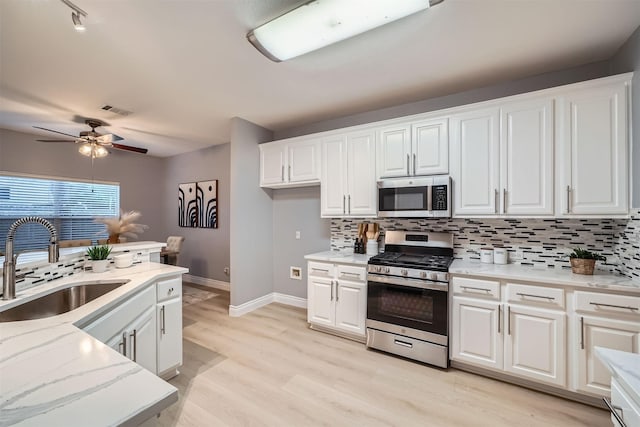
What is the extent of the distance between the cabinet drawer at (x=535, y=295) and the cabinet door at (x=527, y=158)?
623 millimetres

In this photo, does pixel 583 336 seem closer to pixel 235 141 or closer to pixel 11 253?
pixel 11 253

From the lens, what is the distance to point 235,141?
11.8 feet

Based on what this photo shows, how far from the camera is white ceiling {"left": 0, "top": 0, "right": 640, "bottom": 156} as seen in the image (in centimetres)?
173

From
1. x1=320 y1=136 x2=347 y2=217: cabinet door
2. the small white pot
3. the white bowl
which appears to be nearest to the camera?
the small white pot

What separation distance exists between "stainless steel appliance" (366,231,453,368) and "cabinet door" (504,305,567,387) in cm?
47

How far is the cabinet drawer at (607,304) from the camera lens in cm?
176

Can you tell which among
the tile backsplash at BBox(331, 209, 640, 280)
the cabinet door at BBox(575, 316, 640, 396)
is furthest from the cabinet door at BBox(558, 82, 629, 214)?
the cabinet door at BBox(575, 316, 640, 396)

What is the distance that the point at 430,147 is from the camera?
2672mm

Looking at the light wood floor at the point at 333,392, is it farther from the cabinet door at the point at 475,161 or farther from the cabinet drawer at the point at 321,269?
the cabinet door at the point at 475,161

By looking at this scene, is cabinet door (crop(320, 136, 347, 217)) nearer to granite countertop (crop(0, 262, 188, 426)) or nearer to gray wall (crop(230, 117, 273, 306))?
gray wall (crop(230, 117, 273, 306))

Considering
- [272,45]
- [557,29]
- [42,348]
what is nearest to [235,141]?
[272,45]

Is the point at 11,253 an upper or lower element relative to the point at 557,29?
lower

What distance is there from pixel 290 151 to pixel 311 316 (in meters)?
2.07

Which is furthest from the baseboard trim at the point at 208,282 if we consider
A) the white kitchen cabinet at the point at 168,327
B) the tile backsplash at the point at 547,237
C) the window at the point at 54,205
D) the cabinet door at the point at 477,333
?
the cabinet door at the point at 477,333
